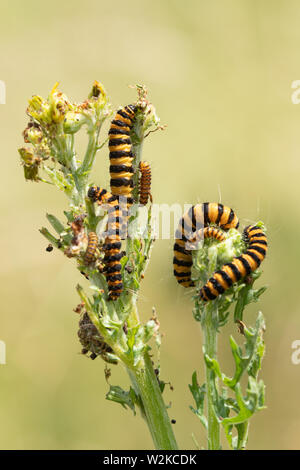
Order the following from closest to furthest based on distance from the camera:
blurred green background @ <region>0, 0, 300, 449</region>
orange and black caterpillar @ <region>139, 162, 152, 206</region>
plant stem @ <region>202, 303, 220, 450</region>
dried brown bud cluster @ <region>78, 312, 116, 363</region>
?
plant stem @ <region>202, 303, 220, 450</region> → dried brown bud cluster @ <region>78, 312, 116, 363</region> → orange and black caterpillar @ <region>139, 162, 152, 206</region> → blurred green background @ <region>0, 0, 300, 449</region>

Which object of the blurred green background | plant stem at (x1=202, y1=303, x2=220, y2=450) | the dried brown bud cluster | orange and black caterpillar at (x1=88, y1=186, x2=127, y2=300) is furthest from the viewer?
the blurred green background

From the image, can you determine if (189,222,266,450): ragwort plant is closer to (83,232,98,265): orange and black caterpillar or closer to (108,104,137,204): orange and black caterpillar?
(108,104,137,204): orange and black caterpillar

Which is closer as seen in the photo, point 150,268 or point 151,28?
point 150,268

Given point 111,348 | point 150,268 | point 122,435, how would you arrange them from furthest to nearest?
point 150,268 < point 122,435 < point 111,348

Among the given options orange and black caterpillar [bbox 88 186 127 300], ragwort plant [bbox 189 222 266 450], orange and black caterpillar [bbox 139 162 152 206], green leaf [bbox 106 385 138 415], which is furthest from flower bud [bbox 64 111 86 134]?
green leaf [bbox 106 385 138 415]

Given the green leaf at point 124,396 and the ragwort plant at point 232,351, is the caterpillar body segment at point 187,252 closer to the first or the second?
the ragwort plant at point 232,351
